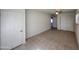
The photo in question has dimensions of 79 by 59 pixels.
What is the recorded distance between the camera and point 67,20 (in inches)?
48.1

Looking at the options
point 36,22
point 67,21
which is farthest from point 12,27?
point 67,21

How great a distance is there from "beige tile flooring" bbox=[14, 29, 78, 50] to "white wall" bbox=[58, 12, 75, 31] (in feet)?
0.21

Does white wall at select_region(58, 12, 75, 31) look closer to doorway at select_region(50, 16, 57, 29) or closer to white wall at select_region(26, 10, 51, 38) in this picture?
doorway at select_region(50, 16, 57, 29)

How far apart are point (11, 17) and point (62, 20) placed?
0.64 m

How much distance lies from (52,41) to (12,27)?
53 cm

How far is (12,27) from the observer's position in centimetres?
116

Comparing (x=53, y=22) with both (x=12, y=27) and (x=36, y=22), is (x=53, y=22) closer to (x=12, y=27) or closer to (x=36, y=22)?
(x=36, y=22)

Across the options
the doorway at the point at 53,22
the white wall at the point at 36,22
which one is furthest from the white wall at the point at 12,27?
the doorway at the point at 53,22

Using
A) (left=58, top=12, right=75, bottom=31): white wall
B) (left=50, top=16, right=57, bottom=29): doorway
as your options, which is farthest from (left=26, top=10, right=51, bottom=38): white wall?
(left=58, top=12, right=75, bottom=31): white wall

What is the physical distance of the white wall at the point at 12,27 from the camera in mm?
1146

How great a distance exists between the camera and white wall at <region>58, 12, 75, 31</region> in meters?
1.17

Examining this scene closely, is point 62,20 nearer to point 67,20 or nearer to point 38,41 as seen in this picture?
point 67,20
